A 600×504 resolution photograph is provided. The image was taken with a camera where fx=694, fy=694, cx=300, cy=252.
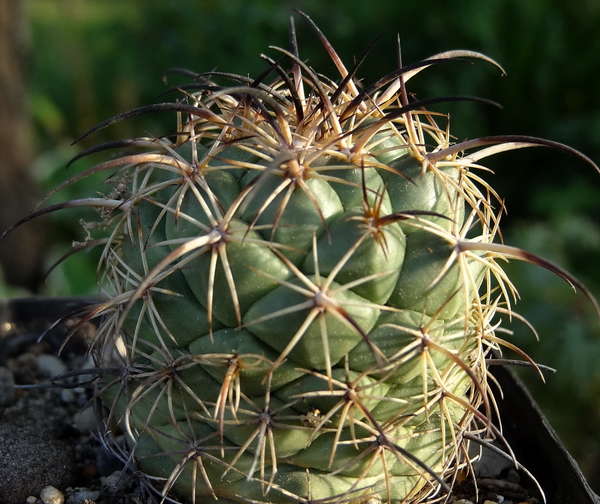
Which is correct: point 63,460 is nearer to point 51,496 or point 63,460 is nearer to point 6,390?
point 51,496

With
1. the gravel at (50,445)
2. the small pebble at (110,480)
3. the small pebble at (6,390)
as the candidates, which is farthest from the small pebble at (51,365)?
the small pebble at (110,480)

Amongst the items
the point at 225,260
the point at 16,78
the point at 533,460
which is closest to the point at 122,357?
the point at 225,260

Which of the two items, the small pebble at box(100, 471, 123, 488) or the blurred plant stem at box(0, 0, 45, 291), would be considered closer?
the small pebble at box(100, 471, 123, 488)

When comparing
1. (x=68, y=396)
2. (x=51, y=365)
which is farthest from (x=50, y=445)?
(x=51, y=365)

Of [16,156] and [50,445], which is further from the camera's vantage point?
[16,156]

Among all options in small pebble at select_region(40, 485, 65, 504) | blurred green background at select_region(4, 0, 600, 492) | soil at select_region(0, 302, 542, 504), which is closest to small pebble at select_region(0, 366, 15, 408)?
soil at select_region(0, 302, 542, 504)

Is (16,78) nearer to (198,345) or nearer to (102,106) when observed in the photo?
(102,106)

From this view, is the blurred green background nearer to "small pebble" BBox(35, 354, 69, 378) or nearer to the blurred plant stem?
the blurred plant stem
